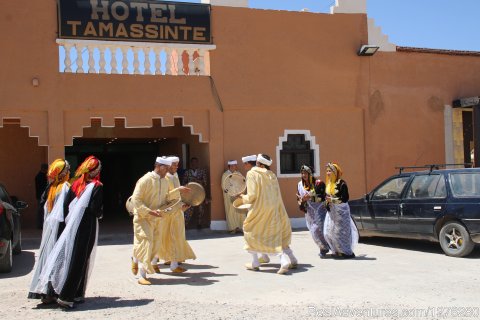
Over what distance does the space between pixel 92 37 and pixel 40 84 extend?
152 cm

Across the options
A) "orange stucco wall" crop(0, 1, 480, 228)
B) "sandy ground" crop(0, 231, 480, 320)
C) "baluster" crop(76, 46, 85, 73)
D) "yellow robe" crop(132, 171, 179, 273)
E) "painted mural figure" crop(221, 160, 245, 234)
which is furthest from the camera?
"painted mural figure" crop(221, 160, 245, 234)

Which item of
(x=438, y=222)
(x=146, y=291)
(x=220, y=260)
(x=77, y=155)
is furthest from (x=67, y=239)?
(x=77, y=155)

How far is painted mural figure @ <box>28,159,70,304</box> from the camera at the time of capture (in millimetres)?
6184

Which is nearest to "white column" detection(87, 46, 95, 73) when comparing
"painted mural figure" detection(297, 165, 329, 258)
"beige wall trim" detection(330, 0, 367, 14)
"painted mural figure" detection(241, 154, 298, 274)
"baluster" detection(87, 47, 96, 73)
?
"baluster" detection(87, 47, 96, 73)

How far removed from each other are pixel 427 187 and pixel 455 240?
109cm

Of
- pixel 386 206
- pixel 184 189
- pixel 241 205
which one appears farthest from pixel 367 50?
pixel 184 189

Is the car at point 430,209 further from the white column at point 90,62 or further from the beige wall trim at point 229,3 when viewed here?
the white column at point 90,62

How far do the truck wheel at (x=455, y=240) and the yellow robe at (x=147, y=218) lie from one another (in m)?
4.75

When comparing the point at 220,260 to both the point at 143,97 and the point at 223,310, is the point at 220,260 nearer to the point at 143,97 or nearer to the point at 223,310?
the point at 223,310

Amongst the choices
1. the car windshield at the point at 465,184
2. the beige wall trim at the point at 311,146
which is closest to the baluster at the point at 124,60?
the beige wall trim at the point at 311,146

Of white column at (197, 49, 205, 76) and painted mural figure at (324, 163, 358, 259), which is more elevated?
white column at (197, 49, 205, 76)

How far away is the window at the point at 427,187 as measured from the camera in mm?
9586

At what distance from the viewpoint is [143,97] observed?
1270 centimetres

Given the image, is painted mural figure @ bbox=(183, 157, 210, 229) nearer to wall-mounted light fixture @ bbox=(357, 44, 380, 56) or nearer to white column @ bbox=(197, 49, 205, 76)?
white column @ bbox=(197, 49, 205, 76)
